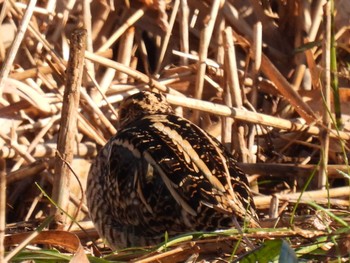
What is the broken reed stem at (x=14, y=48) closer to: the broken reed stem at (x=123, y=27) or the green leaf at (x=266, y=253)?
the broken reed stem at (x=123, y=27)

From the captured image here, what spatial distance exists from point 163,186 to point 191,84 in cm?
A: 183

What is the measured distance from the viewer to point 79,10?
5695 millimetres

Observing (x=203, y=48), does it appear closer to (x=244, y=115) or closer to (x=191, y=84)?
(x=191, y=84)

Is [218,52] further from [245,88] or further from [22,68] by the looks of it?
[22,68]

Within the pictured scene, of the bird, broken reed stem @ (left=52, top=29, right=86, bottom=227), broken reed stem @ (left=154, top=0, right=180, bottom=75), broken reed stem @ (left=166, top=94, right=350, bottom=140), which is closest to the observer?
the bird

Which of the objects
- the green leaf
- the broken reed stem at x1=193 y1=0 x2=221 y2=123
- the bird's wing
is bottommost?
the green leaf

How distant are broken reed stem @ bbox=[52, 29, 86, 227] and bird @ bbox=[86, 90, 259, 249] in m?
0.31

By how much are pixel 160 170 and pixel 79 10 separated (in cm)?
204

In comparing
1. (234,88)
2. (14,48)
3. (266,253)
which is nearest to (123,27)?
(234,88)

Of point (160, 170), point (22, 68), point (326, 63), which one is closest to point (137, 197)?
point (160, 170)

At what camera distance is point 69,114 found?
3877mm

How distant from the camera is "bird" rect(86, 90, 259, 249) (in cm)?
371

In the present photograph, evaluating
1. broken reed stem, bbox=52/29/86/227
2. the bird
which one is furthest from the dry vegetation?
broken reed stem, bbox=52/29/86/227

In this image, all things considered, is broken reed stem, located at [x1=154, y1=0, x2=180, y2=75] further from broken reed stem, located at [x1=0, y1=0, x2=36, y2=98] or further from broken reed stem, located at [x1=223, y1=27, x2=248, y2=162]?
broken reed stem, located at [x1=0, y1=0, x2=36, y2=98]
